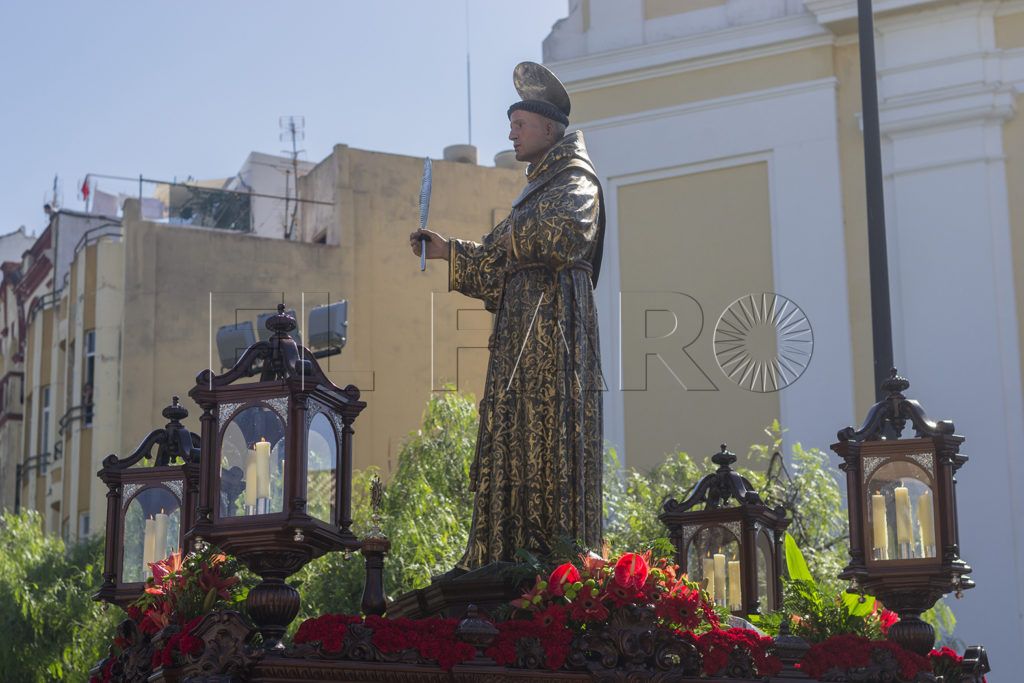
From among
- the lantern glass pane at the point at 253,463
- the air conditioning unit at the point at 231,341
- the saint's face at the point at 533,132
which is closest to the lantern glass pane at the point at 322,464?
the lantern glass pane at the point at 253,463

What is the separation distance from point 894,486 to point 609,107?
13989 millimetres

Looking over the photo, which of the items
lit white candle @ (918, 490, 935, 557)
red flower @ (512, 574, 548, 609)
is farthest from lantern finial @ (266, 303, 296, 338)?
lit white candle @ (918, 490, 935, 557)

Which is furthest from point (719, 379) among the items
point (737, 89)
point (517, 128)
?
point (517, 128)

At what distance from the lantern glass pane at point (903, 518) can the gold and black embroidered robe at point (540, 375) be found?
4.44 feet

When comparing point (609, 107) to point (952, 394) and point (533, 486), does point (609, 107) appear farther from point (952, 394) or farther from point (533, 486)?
point (533, 486)

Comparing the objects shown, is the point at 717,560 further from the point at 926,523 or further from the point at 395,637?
the point at 395,637

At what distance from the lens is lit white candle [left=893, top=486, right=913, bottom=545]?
938cm

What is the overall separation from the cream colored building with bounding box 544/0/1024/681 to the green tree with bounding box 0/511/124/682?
20.5 feet

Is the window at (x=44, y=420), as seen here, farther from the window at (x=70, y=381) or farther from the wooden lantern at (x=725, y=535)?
the wooden lantern at (x=725, y=535)

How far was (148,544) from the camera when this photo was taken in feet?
35.3

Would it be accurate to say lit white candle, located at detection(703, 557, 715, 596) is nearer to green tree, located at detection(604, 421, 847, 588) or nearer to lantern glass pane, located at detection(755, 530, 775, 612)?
lantern glass pane, located at detection(755, 530, 775, 612)

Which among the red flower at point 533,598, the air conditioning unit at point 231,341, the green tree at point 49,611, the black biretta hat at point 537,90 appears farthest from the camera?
the air conditioning unit at point 231,341

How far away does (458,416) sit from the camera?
21266 millimetres

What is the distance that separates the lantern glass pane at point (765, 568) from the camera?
1132 cm
